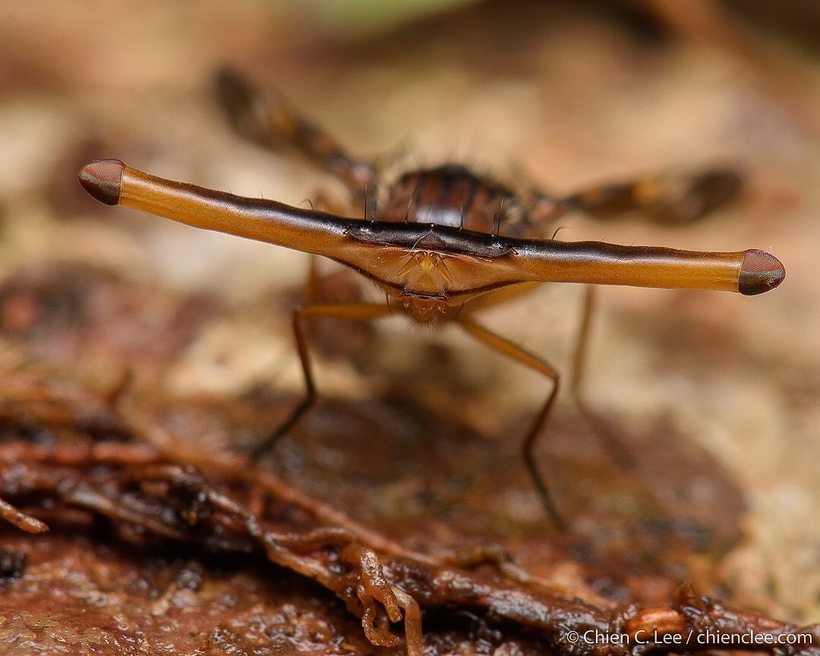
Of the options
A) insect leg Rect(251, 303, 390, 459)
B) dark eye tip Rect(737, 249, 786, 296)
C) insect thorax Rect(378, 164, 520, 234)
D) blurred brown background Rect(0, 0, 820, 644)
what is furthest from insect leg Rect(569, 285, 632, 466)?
dark eye tip Rect(737, 249, 786, 296)

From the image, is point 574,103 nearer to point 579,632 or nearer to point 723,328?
point 723,328

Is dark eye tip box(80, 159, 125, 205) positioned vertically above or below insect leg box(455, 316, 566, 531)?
below

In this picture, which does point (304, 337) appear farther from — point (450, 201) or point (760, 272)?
point (760, 272)

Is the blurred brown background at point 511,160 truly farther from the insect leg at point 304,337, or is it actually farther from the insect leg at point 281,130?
the insect leg at point 304,337

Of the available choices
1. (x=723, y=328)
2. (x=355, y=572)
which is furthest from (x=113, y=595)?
(x=723, y=328)

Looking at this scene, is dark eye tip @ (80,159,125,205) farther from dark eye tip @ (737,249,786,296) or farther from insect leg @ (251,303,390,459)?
dark eye tip @ (737,249,786,296)
